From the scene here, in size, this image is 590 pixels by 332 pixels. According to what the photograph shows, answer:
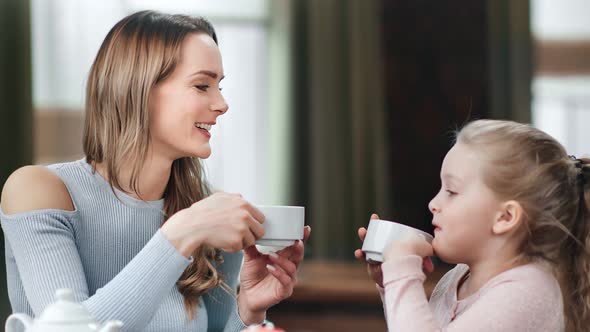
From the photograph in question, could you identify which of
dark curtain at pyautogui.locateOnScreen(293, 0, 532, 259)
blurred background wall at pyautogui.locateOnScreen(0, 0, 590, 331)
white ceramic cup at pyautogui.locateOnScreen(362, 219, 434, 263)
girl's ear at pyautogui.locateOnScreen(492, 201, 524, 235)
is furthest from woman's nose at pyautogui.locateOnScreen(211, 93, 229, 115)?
dark curtain at pyautogui.locateOnScreen(293, 0, 532, 259)

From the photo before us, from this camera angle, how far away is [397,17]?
13.0 ft

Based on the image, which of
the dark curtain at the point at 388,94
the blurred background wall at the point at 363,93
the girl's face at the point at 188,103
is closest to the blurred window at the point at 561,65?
the blurred background wall at the point at 363,93

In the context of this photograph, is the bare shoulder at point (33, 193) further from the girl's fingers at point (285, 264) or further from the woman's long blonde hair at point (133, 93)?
the girl's fingers at point (285, 264)

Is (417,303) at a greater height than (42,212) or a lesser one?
lesser

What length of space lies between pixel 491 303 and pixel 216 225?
42 cm

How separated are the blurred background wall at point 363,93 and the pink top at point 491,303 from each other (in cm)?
250

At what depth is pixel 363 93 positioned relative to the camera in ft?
12.8

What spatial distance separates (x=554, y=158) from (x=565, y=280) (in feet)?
0.66

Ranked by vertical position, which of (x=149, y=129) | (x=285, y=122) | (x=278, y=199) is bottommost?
(x=278, y=199)

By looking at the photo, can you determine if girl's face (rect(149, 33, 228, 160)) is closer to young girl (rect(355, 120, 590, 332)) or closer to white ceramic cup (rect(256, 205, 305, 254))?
white ceramic cup (rect(256, 205, 305, 254))

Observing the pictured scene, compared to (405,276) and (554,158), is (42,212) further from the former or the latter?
(554,158)

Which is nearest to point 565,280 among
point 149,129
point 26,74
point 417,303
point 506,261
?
point 506,261

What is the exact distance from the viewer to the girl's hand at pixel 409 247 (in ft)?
3.93

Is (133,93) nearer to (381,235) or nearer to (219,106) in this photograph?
(219,106)
